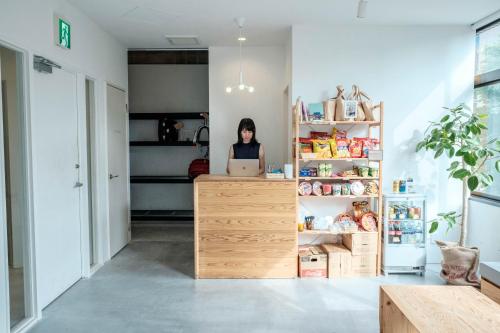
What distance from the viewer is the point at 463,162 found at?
4.31m

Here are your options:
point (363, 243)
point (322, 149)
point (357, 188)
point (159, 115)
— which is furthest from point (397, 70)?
point (159, 115)

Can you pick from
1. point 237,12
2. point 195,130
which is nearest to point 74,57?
point 237,12

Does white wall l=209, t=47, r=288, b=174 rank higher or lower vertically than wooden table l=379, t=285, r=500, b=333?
higher

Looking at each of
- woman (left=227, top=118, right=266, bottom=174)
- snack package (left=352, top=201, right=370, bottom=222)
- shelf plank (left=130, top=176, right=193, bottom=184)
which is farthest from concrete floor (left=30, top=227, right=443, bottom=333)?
shelf plank (left=130, top=176, right=193, bottom=184)

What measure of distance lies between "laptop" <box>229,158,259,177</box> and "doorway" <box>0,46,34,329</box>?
209cm

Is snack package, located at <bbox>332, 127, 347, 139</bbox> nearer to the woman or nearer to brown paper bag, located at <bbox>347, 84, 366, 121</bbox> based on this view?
brown paper bag, located at <bbox>347, 84, 366, 121</bbox>

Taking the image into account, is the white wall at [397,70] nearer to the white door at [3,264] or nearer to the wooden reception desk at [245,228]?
the wooden reception desk at [245,228]

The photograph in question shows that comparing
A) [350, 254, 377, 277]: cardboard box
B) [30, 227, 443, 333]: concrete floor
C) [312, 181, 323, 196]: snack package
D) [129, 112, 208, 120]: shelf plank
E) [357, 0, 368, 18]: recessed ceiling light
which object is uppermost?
[357, 0, 368, 18]: recessed ceiling light

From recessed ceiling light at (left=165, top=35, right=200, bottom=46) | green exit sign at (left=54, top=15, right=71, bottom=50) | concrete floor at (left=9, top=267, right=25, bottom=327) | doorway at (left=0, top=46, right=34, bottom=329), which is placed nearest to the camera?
doorway at (left=0, top=46, right=34, bottom=329)

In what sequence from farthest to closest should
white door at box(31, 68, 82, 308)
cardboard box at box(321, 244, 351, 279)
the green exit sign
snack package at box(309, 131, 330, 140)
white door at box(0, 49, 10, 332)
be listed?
snack package at box(309, 131, 330, 140), cardboard box at box(321, 244, 351, 279), the green exit sign, white door at box(31, 68, 82, 308), white door at box(0, 49, 10, 332)

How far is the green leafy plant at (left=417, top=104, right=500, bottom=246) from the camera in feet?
13.4

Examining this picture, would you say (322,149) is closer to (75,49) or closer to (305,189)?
(305,189)

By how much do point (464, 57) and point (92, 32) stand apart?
4.33 metres

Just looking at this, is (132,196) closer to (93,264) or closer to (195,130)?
(195,130)
